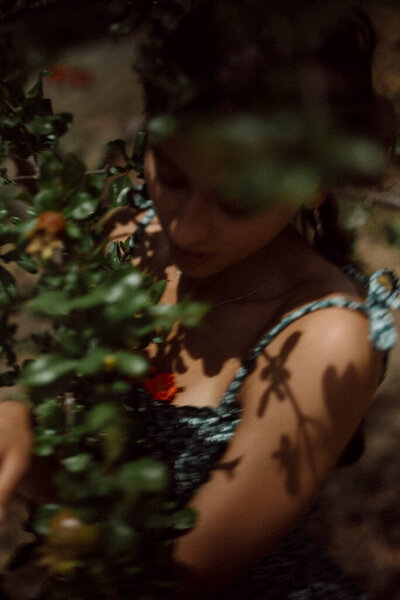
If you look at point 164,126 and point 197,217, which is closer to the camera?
point 164,126

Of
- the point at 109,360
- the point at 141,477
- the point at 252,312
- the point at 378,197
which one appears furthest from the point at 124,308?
the point at 378,197

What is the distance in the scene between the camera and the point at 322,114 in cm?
43

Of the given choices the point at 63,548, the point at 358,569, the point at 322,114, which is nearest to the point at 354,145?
the point at 322,114

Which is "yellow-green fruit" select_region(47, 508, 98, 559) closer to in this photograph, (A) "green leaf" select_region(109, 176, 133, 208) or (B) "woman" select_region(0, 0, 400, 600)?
(B) "woman" select_region(0, 0, 400, 600)

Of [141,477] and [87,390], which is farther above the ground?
[87,390]

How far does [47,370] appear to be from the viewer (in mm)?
622

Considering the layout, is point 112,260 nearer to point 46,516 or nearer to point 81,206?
point 81,206

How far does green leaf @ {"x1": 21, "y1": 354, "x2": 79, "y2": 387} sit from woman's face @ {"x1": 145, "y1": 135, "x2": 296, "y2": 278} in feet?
0.86

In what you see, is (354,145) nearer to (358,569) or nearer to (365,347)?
(365,347)

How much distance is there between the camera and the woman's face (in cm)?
79

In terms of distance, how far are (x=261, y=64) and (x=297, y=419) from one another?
0.63 metres

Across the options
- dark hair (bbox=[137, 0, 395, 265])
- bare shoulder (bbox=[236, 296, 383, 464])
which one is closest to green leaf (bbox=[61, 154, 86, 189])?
dark hair (bbox=[137, 0, 395, 265])

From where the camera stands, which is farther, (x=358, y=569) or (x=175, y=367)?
(x=358, y=569)

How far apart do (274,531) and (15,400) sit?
1.67ft
